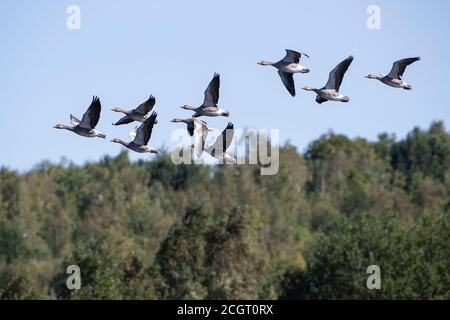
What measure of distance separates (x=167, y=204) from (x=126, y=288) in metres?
55.4

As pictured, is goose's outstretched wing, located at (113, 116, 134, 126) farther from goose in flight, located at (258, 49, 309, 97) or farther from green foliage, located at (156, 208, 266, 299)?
green foliage, located at (156, 208, 266, 299)

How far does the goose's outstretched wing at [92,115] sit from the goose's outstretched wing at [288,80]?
599 cm

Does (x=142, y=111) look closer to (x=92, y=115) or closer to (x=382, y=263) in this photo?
(x=92, y=115)

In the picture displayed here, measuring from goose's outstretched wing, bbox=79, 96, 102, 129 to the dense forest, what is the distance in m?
42.0

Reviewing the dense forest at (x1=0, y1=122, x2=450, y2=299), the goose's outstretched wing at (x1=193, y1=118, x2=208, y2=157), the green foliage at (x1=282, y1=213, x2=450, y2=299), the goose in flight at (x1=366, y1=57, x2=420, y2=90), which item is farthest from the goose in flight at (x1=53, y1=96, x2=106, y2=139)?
the green foliage at (x1=282, y1=213, x2=450, y2=299)

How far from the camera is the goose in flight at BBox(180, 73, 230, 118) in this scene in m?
50.4

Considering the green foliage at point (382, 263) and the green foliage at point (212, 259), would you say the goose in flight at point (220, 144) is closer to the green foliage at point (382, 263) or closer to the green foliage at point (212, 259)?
the green foliage at point (212, 259)

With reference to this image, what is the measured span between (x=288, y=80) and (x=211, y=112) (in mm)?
2973

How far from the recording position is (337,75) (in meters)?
50.5

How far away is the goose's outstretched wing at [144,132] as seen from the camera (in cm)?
4934

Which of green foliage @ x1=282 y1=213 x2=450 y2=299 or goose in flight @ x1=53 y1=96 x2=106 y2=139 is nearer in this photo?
goose in flight @ x1=53 y1=96 x2=106 y2=139

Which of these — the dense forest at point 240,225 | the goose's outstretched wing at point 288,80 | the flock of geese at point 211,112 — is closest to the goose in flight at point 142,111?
the flock of geese at point 211,112
